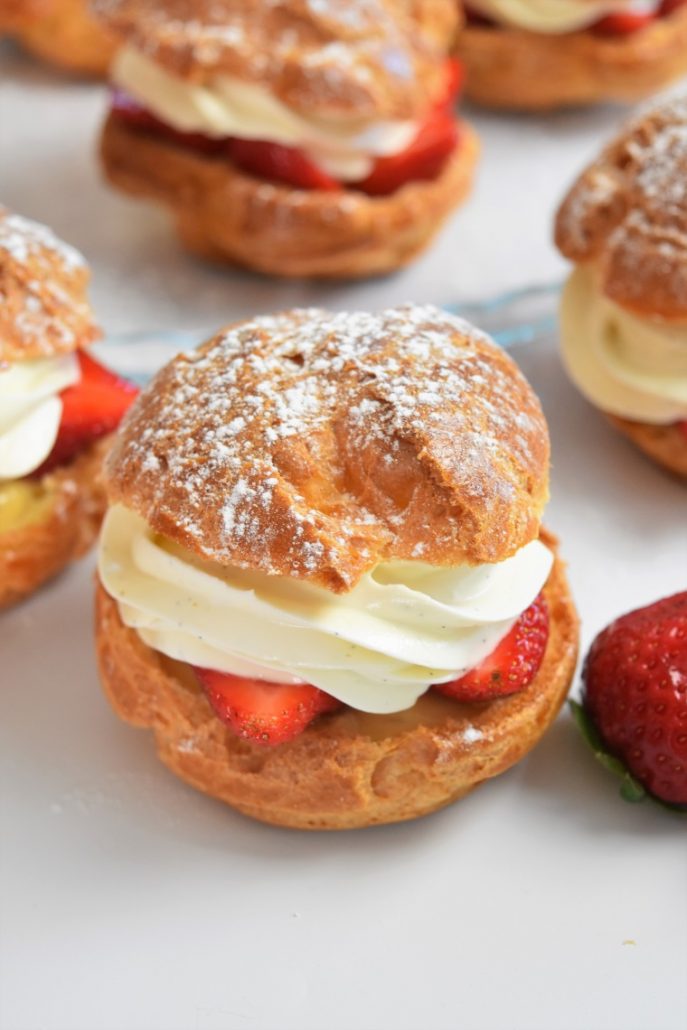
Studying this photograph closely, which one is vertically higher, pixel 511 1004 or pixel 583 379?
pixel 583 379

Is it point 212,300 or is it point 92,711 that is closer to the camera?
point 92,711

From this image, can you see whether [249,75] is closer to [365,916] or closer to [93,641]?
[93,641]

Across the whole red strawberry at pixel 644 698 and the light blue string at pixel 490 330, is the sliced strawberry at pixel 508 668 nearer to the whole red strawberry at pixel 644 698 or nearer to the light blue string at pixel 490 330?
the whole red strawberry at pixel 644 698

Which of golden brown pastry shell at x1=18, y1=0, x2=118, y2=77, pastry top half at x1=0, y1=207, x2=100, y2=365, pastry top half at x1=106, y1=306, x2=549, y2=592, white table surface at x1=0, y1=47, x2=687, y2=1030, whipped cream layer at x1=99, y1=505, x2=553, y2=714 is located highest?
pastry top half at x1=106, y1=306, x2=549, y2=592

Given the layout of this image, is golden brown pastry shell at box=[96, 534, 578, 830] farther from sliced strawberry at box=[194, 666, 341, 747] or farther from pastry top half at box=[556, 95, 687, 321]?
pastry top half at box=[556, 95, 687, 321]

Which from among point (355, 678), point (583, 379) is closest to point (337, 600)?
point (355, 678)

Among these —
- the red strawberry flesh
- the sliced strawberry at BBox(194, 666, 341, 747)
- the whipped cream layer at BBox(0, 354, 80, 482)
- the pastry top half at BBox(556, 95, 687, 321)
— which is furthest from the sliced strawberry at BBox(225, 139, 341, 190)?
the sliced strawberry at BBox(194, 666, 341, 747)

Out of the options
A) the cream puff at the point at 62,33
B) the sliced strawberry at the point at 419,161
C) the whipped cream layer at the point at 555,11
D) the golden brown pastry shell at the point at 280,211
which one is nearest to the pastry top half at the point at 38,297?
the golden brown pastry shell at the point at 280,211
